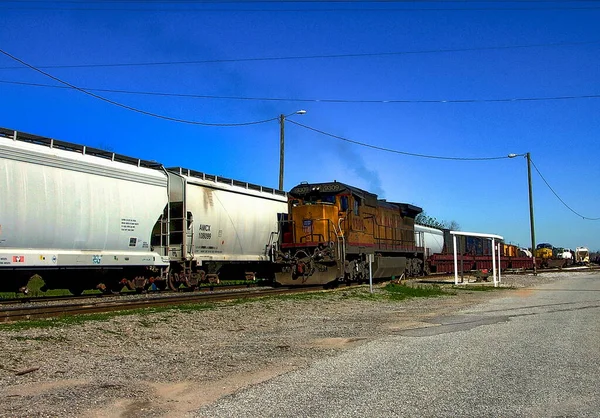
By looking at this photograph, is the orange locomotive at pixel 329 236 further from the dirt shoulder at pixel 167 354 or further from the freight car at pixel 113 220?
the dirt shoulder at pixel 167 354

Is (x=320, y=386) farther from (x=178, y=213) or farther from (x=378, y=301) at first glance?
(x=178, y=213)

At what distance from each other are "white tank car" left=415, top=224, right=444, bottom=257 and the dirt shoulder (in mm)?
20219

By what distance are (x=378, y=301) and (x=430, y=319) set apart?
14.6 ft

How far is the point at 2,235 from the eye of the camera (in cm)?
1278

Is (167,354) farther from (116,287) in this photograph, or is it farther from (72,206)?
(116,287)

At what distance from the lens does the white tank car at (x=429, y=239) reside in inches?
1329

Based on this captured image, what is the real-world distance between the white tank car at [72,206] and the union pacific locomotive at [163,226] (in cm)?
3

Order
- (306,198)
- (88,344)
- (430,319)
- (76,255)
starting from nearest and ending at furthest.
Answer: (88,344), (430,319), (76,255), (306,198)

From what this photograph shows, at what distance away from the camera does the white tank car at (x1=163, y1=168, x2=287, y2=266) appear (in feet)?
61.2

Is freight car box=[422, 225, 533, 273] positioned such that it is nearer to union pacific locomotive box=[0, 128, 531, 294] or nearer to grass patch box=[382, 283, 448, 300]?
union pacific locomotive box=[0, 128, 531, 294]

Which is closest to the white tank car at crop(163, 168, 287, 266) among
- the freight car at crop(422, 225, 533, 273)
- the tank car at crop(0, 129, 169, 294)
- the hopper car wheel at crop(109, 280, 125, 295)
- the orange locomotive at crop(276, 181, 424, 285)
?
the tank car at crop(0, 129, 169, 294)

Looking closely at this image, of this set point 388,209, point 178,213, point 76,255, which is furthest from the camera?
point 388,209

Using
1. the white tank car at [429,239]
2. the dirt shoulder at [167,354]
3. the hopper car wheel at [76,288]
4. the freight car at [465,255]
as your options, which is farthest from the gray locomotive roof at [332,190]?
the freight car at [465,255]

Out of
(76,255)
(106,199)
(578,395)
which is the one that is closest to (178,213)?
(106,199)
